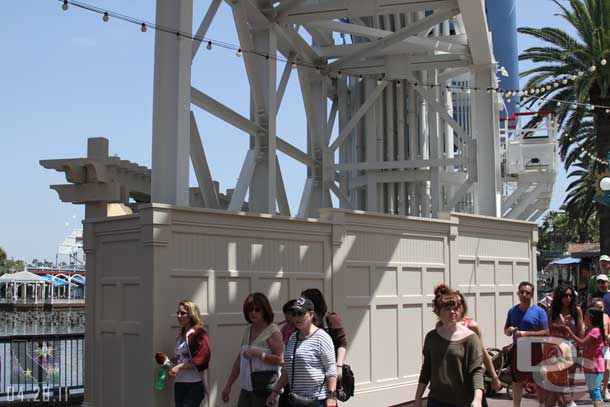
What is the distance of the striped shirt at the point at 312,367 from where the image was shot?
622 cm

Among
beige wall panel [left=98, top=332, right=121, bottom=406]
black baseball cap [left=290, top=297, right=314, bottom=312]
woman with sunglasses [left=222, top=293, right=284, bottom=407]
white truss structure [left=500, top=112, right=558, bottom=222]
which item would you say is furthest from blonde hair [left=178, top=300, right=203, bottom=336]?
white truss structure [left=500, top=112, right=558, bottom=222]

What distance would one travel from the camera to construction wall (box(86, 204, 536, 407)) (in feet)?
27.7

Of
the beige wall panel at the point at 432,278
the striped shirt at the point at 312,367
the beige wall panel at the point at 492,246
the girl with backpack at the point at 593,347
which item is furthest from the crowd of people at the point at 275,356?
the beige wall panel at the point at 492,246

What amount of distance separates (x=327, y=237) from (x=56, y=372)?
5.18 metres

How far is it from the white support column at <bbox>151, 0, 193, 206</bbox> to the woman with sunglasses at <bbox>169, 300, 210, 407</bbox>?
2393 mm

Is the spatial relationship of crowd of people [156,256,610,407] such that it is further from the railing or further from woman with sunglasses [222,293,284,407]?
the railing

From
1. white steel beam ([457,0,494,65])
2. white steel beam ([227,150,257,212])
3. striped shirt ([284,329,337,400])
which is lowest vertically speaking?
striped shirt ([284,329,337,400])

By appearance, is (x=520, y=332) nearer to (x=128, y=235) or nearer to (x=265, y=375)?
(x=265, y=375)

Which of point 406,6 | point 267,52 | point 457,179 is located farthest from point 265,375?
point 457,179

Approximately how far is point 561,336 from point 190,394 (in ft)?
14.1

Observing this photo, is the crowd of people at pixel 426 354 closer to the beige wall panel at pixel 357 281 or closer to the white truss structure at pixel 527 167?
the beige wall panel at pixel 357 281

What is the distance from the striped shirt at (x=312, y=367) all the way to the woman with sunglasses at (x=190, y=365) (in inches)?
68.8

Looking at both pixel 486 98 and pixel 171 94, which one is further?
pixel 486 98

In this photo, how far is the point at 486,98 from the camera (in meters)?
16.4
